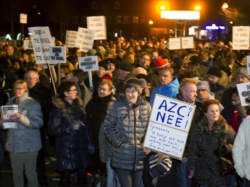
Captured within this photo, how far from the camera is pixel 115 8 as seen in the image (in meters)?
85.1

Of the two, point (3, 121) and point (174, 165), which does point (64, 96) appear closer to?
point (3, 121)

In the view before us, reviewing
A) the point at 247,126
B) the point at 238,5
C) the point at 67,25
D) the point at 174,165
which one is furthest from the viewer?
the point at 67,25

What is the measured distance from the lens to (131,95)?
6.71 metres

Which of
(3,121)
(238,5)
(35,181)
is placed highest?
(238,5)

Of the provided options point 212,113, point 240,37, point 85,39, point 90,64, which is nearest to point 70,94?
point 212,113

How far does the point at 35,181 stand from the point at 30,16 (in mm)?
80494

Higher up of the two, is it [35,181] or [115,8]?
[115,8]

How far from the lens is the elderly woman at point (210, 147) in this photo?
650 cm

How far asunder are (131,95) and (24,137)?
200 centimetres

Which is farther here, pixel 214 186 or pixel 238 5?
pixel 238 5

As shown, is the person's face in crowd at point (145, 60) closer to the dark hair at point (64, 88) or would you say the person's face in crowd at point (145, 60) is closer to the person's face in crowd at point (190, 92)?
the dark hair at point (64, 88)

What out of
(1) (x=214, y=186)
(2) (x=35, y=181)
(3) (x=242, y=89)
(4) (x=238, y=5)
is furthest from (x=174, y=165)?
(4) (x=238, y=5)

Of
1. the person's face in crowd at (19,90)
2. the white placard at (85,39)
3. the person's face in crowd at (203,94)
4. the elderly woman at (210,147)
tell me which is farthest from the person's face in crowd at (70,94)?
the white placard at (85,39)

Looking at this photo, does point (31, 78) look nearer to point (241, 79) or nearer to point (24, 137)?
point (24, 137)
